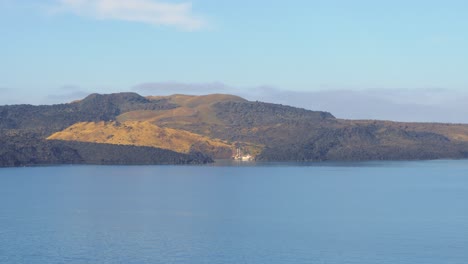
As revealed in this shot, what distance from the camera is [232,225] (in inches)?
2692

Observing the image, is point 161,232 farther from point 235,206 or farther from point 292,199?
point 292,199

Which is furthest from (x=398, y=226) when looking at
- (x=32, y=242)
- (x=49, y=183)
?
(x=49, y=183)

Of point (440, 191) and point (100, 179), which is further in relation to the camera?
Answer: point (100, 179)

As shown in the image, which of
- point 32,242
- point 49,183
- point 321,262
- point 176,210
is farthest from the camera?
point 49,183

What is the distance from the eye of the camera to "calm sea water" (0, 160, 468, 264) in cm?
5244

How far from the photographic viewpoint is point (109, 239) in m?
58.7

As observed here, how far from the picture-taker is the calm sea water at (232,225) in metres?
52.4

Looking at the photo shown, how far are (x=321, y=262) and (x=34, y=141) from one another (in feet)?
517

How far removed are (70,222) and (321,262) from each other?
29.0 meters

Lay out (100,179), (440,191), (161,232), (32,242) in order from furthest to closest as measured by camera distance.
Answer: (100,179) → (440,191) → (161,232) → (32,242)

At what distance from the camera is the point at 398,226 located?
6831 centimetres

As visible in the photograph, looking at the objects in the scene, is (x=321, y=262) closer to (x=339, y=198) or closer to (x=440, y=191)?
(x=339, y=198)

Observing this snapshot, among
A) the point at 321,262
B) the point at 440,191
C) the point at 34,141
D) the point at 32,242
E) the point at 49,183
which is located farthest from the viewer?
the point at 34,141

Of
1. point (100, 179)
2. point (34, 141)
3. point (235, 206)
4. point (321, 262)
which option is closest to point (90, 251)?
point (321, 262)
